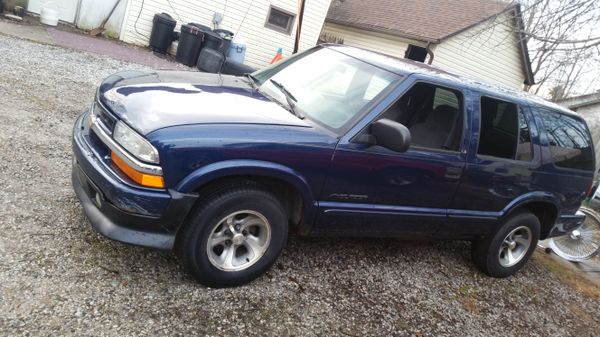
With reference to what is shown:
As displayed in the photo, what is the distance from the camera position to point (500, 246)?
475 centimetres

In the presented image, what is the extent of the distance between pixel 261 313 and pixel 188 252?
65 centimetres

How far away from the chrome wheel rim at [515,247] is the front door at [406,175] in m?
1.19

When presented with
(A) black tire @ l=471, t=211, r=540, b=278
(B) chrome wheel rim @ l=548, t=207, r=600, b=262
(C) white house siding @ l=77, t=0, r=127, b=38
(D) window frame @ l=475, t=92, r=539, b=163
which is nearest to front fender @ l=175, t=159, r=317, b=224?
(D) window frame @ l=475, t=92, r=539, b=163

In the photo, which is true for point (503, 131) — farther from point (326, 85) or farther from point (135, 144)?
point (135, 144)

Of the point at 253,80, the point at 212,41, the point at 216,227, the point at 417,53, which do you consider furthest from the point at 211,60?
the point at 417,53

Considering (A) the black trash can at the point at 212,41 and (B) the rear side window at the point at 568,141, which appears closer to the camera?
(B) the rear side window at the point at 568,141

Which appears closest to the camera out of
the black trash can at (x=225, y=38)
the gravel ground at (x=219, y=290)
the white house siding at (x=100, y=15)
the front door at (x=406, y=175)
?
the gravel ground at (x=219, y=290)

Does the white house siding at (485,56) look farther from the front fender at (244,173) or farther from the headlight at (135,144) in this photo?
the headlight at (135,144)

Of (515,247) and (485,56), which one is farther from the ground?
(485,56)

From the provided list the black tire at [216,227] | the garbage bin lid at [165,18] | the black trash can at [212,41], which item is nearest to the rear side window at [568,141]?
the black tire at [216,227]

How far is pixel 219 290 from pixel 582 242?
214 inches

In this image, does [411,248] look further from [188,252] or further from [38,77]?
[38,77]

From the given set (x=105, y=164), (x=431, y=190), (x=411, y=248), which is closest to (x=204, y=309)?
(x=105, y=164)

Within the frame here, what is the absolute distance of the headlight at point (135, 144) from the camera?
2893mm
